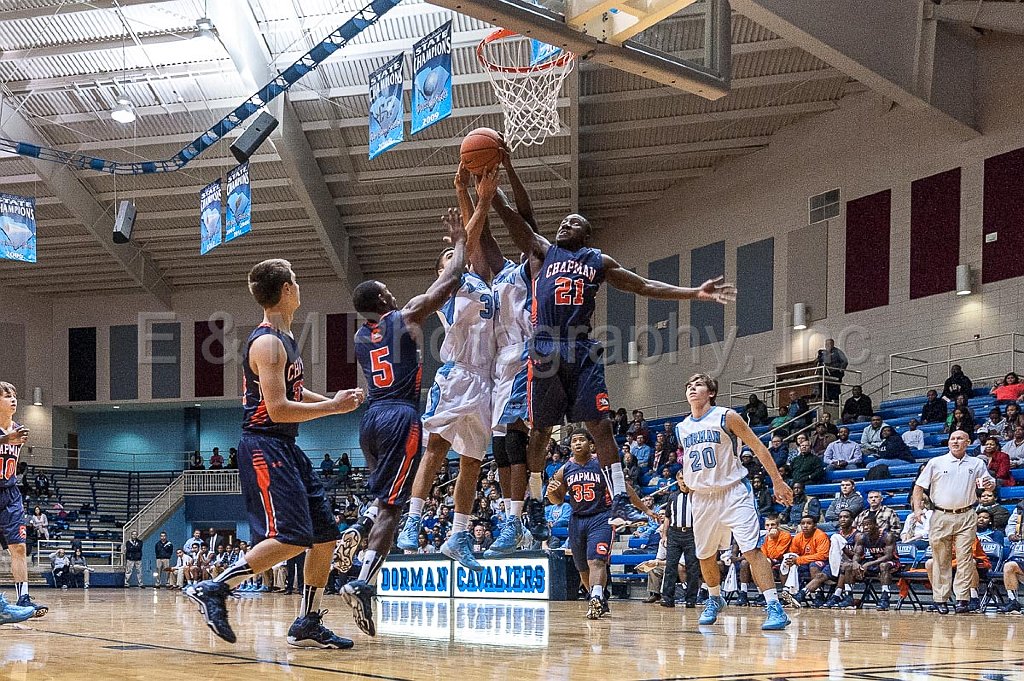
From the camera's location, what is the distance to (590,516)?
9.79m

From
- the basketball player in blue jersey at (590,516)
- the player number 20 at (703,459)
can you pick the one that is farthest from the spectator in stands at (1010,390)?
the player number 20 at (703,459)

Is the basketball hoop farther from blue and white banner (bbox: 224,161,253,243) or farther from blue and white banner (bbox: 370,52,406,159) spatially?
blue and white banner (bbox: 224,161,253,243)

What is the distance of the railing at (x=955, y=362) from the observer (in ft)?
64.4

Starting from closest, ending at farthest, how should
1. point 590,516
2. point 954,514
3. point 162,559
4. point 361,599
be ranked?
point 361,599, point 590,516, point 954,514, point 162,559

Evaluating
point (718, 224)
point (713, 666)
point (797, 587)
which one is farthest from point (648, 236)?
point (713, 666)

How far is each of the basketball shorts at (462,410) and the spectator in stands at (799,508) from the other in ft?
27.4

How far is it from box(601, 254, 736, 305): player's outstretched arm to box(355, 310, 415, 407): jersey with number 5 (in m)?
1.33

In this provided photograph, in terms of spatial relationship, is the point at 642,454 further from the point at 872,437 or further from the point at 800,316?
the point at 800,316

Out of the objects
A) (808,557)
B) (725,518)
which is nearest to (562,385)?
(725,518)

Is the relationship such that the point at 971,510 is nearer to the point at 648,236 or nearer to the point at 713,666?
the point at 713,666

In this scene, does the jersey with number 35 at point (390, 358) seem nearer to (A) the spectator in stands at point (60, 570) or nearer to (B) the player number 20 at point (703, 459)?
(B) the player number 20 at point (703, 459)

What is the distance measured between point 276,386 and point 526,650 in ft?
6.40

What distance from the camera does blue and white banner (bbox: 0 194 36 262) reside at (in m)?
21.1

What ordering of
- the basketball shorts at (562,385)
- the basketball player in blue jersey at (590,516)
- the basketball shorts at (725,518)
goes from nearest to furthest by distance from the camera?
1. the basketball shorts at (562,385)
2. the basketball shorts at (725,518)
3. the basketball player in blue jersey at (590,516)
